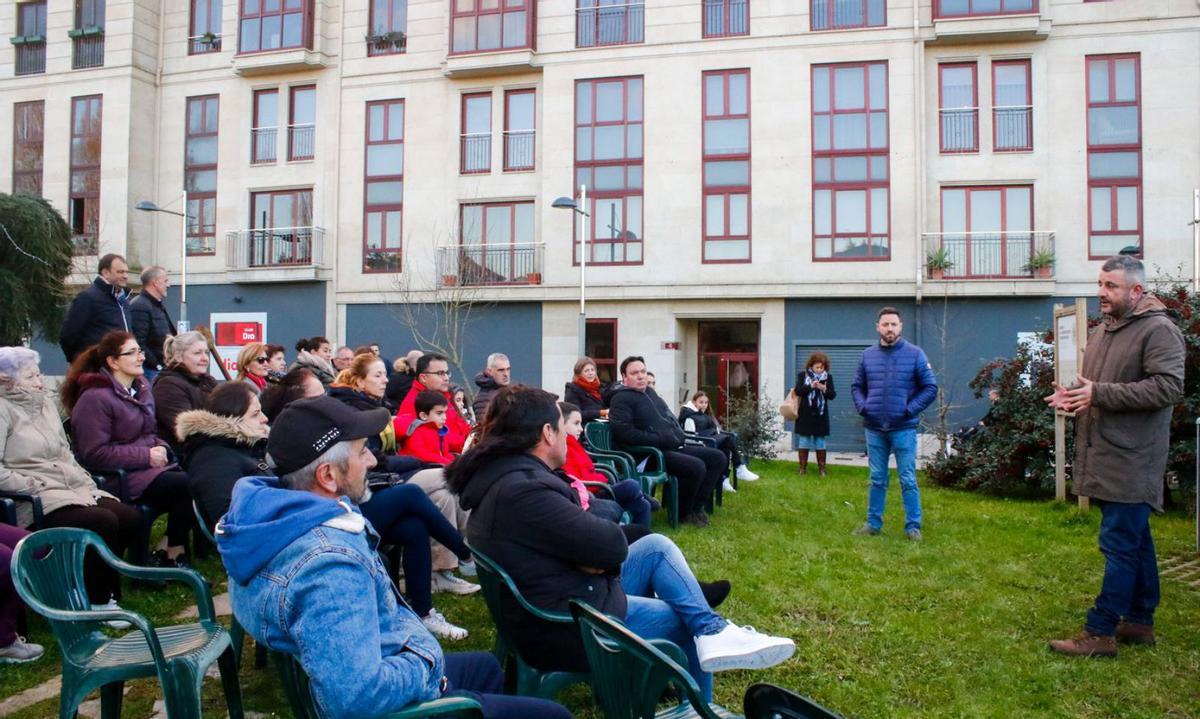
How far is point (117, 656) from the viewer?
3166 mm

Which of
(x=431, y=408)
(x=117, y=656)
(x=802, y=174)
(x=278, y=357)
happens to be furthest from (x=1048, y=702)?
(x=802, y=174)

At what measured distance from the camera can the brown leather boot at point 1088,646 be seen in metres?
4.66

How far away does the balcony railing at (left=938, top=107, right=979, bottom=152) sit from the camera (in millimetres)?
23047

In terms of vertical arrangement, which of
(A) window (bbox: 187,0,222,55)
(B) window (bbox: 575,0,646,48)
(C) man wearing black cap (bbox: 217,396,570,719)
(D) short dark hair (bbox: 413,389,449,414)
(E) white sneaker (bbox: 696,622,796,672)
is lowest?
(E) white sneaker (bbox: 696,622,796,672)

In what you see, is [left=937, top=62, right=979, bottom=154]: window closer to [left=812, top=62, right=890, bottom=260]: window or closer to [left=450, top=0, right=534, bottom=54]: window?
[left=812, top=62, right=890, bottom=260]: window

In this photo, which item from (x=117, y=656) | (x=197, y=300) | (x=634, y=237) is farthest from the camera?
(x=197, y=300)

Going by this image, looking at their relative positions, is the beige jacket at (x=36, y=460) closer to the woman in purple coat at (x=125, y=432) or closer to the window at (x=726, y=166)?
the woman in purple coat at (x=125, y=432)

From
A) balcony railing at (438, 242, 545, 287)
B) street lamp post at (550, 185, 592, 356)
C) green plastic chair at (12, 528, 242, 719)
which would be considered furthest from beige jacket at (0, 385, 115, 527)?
balcony railing at (438, 242, 545, 287)

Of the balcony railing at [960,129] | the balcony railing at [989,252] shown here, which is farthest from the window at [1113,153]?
the balcony railing at [960,129]

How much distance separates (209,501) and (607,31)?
23067 millimetres

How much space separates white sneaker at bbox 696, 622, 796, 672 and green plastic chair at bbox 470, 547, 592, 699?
0.49 meters

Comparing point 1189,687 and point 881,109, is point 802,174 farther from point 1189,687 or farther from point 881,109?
point 1189,687

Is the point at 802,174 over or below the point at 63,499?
over

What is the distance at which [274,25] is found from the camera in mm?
27094
